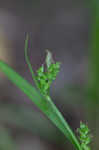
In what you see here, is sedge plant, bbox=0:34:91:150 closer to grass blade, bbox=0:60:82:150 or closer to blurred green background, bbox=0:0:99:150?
grass blade, bbox=0:60:82:150

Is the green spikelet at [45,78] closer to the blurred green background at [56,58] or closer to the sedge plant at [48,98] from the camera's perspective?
the sedge plant at [48,98]

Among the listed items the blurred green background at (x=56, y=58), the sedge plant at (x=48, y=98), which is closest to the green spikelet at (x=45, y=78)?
the sedge plant at (x=48, y=98)

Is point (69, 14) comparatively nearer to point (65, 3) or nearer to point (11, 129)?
point (65, 3)

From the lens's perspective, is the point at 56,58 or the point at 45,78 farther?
the point at 56,58

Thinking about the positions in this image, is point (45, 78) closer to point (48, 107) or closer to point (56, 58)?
point (48, 107)

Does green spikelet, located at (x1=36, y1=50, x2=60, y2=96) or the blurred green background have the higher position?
the blurred green background

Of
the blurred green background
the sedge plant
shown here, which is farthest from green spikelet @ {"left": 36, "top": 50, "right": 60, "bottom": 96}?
the blurred green background

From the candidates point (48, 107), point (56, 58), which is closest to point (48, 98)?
point (48, 107)

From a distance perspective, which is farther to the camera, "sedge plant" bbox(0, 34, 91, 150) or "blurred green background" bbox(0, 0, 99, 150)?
"blurred green background" bbox(0, 0, 99, 150)

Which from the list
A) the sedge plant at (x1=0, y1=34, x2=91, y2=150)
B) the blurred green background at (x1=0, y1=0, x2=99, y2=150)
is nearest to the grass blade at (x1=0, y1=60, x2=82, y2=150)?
the sedge plant at (x1=0, y1=34, x2=91, y2=150)
